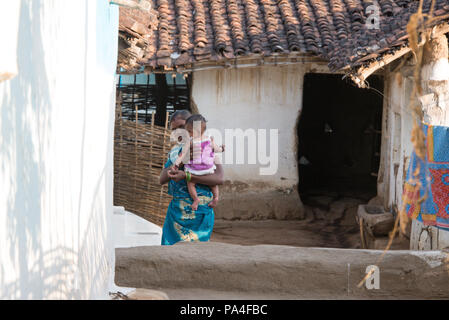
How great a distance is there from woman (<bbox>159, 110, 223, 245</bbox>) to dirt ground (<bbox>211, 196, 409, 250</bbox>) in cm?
404

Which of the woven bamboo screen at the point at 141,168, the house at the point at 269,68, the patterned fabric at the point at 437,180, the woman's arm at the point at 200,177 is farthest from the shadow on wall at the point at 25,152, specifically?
the house at the point at 269,68

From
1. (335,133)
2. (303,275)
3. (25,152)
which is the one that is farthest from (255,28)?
(25,152)

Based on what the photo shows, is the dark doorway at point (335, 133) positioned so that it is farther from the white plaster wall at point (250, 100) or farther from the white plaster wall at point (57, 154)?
the white plaster wall at point (57, 154)

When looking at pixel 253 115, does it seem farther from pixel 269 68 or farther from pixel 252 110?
pixel 269 68

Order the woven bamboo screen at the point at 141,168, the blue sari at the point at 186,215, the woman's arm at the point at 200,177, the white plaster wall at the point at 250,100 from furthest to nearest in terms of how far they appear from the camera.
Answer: the white plaster wall at the point at 250,100 → the woven bamboo screen at the point at 141,168 → the blue sari at the point at 186,215 → the woman's arm at the point at 200,177

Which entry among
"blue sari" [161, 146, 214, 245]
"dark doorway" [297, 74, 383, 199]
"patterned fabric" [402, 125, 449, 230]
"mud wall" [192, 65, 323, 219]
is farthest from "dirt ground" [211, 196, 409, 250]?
"blue sari" [161, 146, 214, 245]

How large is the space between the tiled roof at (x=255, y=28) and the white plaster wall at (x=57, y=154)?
582 cm

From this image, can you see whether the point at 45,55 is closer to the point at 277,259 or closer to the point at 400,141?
the point at 277,259

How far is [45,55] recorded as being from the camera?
2.84 m

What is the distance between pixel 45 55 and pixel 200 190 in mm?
3204

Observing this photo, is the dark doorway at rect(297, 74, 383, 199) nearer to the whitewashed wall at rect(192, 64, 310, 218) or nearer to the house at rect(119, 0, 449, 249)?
the house at rect(119, 0, 449, 249)

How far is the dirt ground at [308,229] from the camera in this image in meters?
10.2

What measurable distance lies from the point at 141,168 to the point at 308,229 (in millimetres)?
3324

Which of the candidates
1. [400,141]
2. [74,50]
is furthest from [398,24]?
[74,50]
